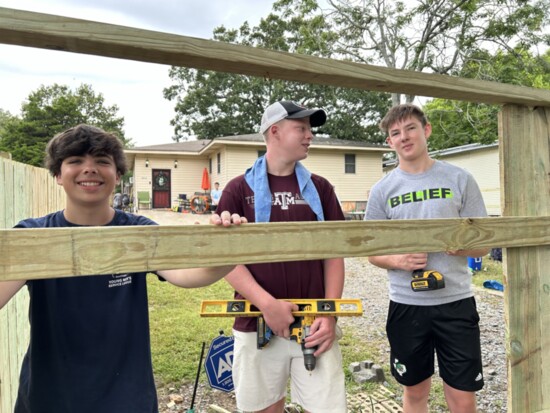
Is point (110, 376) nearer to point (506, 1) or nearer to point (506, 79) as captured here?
point (506, 79)

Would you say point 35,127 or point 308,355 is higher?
point 35,127

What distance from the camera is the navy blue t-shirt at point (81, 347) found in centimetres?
140

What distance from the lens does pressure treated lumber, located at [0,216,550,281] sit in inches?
31.1

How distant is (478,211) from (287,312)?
1147 mm

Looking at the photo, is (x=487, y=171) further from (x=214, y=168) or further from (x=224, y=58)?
(x=224, y=58)

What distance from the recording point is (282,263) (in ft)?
6.43

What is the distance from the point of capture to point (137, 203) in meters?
19.6

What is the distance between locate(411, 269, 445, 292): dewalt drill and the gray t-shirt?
0.06m

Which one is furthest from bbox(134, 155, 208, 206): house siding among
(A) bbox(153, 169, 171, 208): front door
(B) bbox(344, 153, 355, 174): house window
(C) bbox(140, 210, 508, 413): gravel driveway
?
(C) bbox(140, 210, 508, 413): gravel driveway

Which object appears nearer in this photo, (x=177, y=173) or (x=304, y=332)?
(x=304, y=332)

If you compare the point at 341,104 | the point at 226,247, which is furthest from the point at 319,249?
the point at 341,104

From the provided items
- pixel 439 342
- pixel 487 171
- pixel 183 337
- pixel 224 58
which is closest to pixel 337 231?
pixel 224 58

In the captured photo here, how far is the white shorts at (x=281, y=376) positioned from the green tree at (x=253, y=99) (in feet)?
94.7

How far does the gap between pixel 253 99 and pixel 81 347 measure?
106 ft
